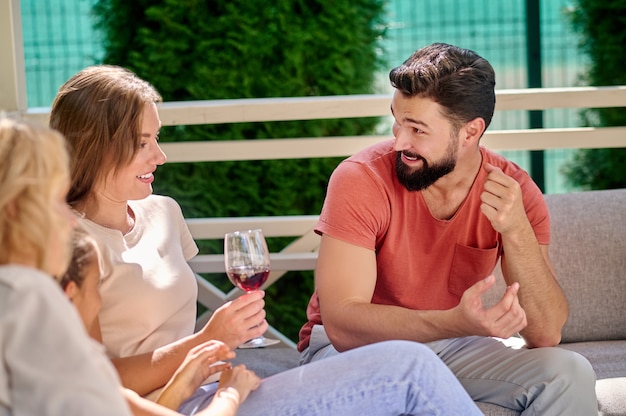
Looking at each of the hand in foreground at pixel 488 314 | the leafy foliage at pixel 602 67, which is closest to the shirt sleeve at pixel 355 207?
the hand in foreground at pixel 488 314

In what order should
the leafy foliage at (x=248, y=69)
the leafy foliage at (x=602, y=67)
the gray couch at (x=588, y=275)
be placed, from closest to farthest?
the gray couch at (x=588, y=275) → the leafy foliage at (x=248, y=69) → the leafy foliage at (x=602, y=67)

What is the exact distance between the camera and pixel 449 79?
8.00ft

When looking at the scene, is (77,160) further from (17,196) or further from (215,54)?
(215,54)

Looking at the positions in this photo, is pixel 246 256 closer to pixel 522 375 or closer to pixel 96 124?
pixel 96 124

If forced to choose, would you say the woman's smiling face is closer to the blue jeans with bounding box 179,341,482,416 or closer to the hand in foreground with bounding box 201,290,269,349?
the hand in foreground with bounding box 201,290,269,349

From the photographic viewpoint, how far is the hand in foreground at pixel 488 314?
6.89 feet

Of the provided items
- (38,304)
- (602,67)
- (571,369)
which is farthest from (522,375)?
(602,67)

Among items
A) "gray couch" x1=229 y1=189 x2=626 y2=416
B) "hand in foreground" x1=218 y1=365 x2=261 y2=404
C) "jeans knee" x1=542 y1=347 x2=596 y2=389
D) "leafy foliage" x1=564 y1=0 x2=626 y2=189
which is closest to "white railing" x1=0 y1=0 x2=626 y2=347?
"gray couch" x1=229 y1=189 x2=626 y2=416

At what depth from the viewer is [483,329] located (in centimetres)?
213

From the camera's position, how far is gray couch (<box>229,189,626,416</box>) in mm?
2920

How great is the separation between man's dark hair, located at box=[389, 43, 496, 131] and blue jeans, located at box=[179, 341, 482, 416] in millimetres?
790

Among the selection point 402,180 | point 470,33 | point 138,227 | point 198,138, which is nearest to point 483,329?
point 402,180

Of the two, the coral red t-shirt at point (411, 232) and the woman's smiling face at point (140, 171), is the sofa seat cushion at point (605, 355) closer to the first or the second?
the coral red t-shirt at point (411, 232)

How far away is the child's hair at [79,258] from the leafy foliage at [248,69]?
2697 mm
